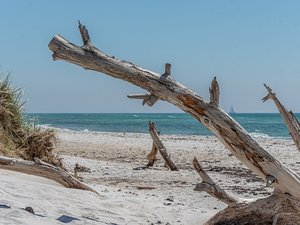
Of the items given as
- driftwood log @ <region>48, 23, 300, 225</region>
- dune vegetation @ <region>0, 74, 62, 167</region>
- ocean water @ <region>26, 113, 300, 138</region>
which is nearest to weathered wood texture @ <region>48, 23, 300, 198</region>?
driftwood log @ <region>48, 23, 300, 225</region>

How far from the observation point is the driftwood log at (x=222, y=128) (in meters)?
6.15

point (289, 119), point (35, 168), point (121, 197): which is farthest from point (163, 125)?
point (289, 119)

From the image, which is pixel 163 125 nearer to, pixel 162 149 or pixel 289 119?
pixel 162 149

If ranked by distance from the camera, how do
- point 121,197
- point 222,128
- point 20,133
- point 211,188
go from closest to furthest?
1. point 222,128
2. point 211,188
3. point 121,197
4. point 20,133

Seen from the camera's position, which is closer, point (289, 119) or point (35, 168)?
point (289, 119)

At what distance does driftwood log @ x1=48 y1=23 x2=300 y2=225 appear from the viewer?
6148mm

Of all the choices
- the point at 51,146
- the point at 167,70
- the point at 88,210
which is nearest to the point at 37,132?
the point at 51,146

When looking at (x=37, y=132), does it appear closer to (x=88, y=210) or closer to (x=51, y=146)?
(x=51, y=146)

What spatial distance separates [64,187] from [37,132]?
12.0 ft

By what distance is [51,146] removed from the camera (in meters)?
11.4

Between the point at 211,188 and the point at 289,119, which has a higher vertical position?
the point at 289,119

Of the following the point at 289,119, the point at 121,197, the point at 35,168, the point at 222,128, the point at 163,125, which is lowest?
the point at 121,197

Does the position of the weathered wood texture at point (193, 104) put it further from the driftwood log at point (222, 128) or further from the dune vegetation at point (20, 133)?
the dune vegetation at point (20, 133)

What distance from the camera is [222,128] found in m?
6.27
